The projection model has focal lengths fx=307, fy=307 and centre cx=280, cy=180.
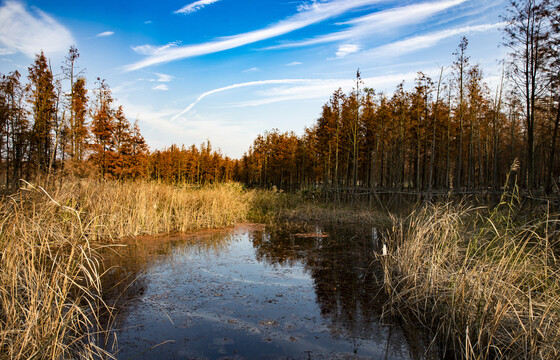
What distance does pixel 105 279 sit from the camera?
558 centimetres

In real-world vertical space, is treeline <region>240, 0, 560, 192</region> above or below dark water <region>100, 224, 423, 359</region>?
above

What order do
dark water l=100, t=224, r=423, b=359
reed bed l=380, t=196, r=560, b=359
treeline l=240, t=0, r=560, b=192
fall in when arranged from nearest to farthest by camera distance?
reed bed l=380, t=196, r=560, b=359
dark water l=100, t=224, r=423, b=359
treeline l=240, t=0, r=560, b=192

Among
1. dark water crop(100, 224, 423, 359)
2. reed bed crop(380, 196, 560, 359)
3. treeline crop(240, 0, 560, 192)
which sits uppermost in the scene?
treeline crop(240, 0, 560, 192)

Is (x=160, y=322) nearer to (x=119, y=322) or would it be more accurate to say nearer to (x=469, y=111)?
(x=119, y=322)

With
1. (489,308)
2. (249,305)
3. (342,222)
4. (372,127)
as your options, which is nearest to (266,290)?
(249,305)

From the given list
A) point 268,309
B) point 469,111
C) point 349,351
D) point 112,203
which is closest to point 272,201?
point 112,203

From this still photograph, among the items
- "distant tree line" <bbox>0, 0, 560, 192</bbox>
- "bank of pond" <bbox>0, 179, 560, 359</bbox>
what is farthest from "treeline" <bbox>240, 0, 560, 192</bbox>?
"bank of pond" <bbox>0, 179, 560, 359</bbox>

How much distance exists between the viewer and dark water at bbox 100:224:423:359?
3.41 metres

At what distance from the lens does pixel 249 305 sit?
4.66 metres

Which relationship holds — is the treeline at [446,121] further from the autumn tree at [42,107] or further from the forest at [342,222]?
the autumn tree at [42,107]

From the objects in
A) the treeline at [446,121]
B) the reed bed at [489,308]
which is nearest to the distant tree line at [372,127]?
the treeline at [446,121]

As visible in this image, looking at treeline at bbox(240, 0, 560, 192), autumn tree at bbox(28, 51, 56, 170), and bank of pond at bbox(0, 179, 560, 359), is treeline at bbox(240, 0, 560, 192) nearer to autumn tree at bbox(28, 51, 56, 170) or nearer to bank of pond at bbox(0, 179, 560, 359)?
bank of pond at bbox(0, 179, 560, 359)

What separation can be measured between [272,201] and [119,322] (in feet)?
50.1

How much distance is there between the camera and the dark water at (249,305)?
3.41m
